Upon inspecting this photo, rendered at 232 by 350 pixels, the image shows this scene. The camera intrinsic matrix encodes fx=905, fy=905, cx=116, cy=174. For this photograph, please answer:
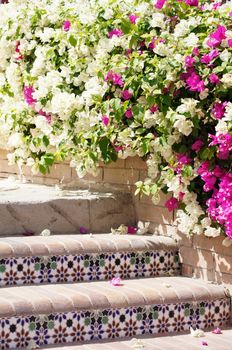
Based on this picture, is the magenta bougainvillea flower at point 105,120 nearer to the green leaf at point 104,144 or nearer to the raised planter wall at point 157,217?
the green leaf at point 104,144

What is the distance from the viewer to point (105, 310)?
541 cm

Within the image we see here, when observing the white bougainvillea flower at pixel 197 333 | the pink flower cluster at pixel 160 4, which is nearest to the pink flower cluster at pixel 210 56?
the pink flower cluster at pixel 160 4

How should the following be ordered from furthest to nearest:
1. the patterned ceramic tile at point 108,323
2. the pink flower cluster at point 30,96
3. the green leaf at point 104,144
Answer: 1. the pink flower cluster at point 30,96
2. the green leaf at point 104,144
3. the patterned ceramic tile at point 108,323

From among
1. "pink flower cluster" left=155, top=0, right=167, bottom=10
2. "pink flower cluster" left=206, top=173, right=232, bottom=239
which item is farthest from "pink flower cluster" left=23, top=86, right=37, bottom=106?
"pink flower cluster" left=206, top=173, right=232, bottom=239

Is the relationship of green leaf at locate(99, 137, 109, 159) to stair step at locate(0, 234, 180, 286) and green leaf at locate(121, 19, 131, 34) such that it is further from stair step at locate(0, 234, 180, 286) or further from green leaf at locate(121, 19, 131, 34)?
green leaf at locate(121, 19, 131, 34)

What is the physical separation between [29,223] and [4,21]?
2.30m

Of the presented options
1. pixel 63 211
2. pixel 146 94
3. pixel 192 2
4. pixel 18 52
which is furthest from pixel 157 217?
pixel 18 52

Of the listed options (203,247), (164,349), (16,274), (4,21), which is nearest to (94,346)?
(164,349)

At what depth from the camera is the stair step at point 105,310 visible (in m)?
5.12

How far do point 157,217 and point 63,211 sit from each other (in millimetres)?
688

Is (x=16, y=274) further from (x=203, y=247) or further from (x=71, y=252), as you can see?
(x=203, y=247)

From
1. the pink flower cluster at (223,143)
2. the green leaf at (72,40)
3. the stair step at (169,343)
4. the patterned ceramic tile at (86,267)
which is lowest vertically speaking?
the stair step at (169,343)

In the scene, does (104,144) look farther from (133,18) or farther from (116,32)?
(133,18)

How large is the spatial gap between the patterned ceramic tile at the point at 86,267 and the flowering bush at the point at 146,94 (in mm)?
336
